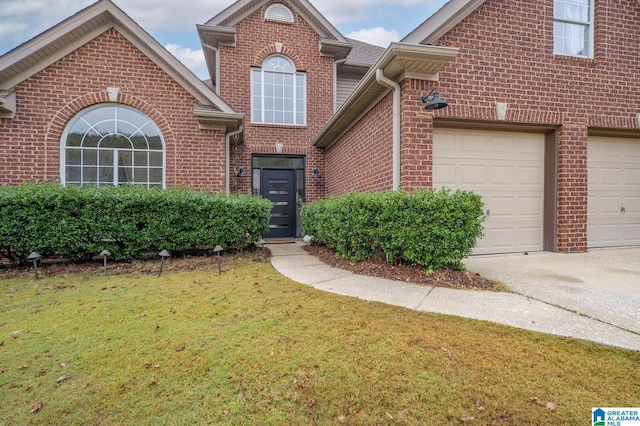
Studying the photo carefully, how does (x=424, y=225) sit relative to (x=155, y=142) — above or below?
below

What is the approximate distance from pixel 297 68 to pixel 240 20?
2.32 metres

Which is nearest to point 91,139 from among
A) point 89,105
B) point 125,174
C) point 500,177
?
point 89,105

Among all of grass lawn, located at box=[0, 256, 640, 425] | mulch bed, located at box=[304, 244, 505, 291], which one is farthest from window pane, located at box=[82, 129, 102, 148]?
mulch bed, located at box=[304, 244, 505, 291]

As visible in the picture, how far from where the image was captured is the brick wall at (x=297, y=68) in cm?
1001

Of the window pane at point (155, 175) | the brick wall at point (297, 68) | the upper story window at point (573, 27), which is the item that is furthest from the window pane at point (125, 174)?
the upper story window at point (573, 27)

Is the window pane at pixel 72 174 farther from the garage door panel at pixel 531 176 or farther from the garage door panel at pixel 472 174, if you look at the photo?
the garage door panel at pixel 531 176

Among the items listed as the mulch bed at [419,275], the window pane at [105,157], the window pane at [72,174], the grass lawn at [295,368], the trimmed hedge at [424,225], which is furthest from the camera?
the window pane at [105,157]

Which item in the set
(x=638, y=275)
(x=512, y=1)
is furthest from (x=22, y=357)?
(x=512, y=1)

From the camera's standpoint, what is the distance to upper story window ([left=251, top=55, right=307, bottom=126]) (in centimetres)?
1027

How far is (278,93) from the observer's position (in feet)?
34.3

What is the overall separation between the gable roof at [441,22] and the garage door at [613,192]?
397 cm

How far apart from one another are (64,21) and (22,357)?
7.38m

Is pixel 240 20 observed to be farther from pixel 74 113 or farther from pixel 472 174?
pixel 472 174

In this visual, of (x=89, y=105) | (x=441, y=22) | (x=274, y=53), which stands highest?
(x=274, y=53)
